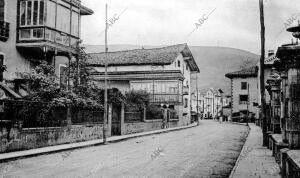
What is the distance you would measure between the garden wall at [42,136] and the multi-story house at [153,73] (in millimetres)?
20769

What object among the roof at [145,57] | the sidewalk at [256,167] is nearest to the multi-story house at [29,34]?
the sidewalk at [256,167]

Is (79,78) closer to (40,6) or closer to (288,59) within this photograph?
(40,6)

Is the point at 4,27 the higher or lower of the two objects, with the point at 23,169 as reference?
higher

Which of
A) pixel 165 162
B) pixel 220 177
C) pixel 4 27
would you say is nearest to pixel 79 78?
pixel 4 27

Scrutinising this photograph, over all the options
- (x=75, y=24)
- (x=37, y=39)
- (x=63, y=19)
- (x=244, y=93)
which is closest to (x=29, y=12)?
(x=37, y=39)

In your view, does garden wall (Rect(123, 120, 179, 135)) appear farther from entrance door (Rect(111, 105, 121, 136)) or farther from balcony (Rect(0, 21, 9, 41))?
balcony (Rect(0, 21, 9, 41))

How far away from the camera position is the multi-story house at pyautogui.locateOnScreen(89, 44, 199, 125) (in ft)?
146

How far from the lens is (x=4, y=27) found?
21.4 metres

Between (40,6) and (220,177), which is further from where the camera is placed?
(40,6)

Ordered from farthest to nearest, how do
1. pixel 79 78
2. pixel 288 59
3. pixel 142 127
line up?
pixel 142 127 < pixel 79 78 < pixel 288 59

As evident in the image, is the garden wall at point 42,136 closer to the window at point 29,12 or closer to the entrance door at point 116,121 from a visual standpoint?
the entrance door at point 116,121

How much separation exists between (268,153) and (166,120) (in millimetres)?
23748

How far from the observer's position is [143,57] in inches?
1938

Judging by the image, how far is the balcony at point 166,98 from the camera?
44156mm
